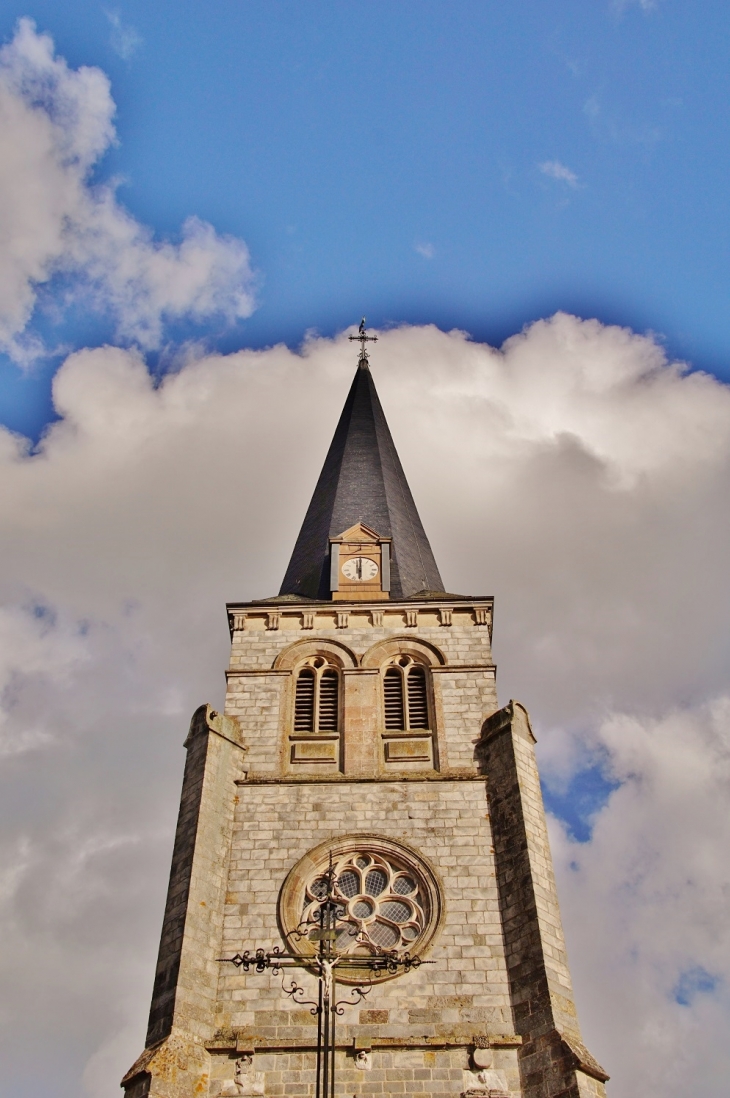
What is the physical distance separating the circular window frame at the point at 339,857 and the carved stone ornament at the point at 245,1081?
172 centimetres

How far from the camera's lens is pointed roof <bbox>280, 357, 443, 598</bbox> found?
24656 millimetres

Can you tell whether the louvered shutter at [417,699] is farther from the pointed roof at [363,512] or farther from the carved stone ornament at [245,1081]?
the carved stone ornament at [245,1081]

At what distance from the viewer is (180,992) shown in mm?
14367

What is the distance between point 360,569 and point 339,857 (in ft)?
26.5

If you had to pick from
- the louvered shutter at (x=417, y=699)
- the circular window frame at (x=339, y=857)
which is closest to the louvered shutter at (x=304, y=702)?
the louvered shutter at (x=417, y=699)

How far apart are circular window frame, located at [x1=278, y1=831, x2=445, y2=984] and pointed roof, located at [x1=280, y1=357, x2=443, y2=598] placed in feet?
24.0

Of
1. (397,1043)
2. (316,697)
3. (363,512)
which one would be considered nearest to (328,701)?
(316,697)

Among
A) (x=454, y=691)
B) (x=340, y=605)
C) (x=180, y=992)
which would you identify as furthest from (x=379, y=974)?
(x=340, y=605)

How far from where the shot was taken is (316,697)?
1992cm

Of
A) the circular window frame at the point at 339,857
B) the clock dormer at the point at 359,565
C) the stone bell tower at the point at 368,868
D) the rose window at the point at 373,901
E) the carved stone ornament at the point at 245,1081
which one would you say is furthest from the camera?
the clock dormer at the point at 359,565

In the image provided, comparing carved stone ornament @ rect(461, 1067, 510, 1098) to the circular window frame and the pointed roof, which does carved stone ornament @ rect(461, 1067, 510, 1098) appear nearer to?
the circular window frame

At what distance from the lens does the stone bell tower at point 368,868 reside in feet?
46.0

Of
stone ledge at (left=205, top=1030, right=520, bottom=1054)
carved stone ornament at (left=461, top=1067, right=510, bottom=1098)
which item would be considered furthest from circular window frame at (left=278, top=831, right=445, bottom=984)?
carved stone ornament at (left=461, top=1067, right=510, bottom=1098)

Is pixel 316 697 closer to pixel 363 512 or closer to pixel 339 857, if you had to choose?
pixel 339 857
